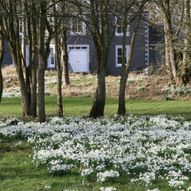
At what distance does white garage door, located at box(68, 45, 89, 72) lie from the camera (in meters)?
72.2

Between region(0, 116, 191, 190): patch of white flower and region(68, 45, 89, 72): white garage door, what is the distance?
178ft

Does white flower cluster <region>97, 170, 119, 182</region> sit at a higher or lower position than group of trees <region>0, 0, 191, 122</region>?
lower

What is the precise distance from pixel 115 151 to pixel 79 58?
198 ft

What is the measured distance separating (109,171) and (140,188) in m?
1.20

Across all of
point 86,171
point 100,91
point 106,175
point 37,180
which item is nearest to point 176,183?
point 106,175

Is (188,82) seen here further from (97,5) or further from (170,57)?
(97,5)

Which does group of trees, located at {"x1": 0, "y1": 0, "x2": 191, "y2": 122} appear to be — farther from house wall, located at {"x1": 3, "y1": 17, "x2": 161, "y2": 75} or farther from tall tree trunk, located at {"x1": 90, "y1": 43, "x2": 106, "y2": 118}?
house wall, located at {"x1": 3, "y1": 17, "x2": 161, "y2": 75}

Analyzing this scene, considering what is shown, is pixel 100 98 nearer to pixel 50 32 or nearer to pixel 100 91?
pixel 100 91

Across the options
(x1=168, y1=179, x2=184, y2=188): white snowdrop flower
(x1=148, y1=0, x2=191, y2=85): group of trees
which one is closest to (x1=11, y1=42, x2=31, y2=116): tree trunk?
(x1=148, y1=0, x2=191, y2=85): group of trees

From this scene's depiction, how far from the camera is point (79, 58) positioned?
238ft

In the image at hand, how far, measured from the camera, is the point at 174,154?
1245cm

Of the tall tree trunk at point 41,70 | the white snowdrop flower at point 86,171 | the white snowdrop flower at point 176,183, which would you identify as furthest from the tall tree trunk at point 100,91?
the white snowdrop flower at point 176,183

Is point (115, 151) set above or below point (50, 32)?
below

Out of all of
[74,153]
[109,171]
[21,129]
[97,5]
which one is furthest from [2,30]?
[109,171]
